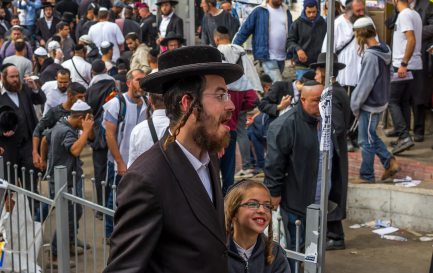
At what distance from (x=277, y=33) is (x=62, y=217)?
6918 mm

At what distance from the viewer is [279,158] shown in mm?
7113

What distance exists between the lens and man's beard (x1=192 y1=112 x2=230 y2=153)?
3393 mm

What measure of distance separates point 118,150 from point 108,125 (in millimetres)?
261

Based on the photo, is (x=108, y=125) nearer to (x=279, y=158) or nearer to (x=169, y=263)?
(x=279, y=158)

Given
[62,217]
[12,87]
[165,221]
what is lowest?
[62,217]

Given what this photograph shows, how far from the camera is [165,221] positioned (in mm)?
3227

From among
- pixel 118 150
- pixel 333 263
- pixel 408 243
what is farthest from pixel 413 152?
pixel 118 150

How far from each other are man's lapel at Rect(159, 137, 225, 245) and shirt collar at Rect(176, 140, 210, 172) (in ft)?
0.09

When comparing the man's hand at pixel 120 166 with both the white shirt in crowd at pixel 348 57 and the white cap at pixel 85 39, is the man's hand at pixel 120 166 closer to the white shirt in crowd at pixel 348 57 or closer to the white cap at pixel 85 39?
the white shirt in crowd at pixel 348 57

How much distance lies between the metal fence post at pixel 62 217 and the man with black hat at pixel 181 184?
6.96ft

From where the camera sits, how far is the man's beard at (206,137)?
11.1 feet

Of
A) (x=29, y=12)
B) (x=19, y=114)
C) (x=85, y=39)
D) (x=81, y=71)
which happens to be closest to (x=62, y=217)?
(x=19, y=114)

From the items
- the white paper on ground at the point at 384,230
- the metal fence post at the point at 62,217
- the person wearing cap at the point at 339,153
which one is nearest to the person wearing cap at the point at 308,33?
the white paper on ground at the point at 384,230

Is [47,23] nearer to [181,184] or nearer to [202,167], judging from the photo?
[202,167]
